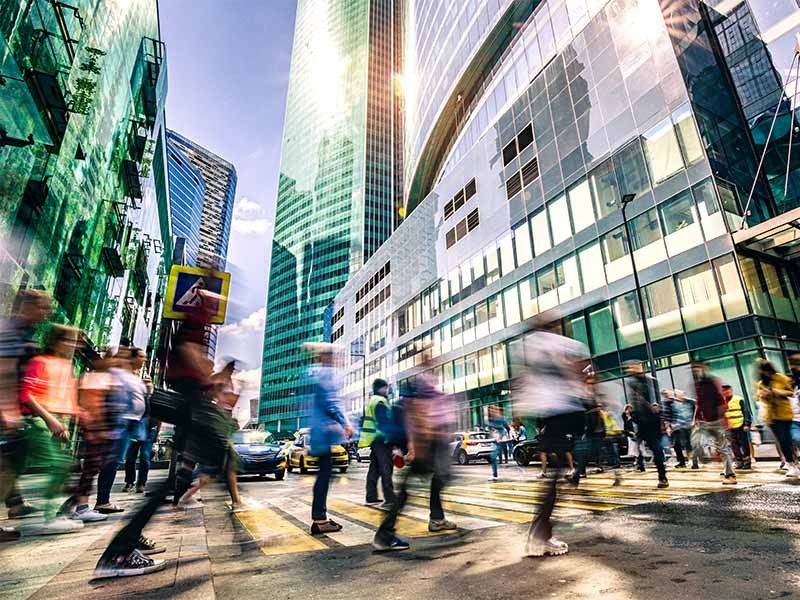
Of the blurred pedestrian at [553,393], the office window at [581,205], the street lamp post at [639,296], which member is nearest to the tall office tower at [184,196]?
the office window at [581,205]

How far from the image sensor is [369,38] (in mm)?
129500

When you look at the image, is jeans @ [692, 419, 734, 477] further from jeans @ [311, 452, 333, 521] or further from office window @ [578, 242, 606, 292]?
office window @ [578, 242, 606, 292]

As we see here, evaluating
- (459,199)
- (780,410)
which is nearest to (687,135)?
(780,410)

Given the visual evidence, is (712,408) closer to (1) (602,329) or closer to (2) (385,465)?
(2) (385,465)

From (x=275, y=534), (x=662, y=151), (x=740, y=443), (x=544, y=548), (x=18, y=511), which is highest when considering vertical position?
(x=662, y=151)

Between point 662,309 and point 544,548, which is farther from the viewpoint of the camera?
point 662,309

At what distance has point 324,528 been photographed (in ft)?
14.5

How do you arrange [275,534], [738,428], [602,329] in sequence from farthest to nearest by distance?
1. [602,329]
2. [738,428]
3. [275,534]

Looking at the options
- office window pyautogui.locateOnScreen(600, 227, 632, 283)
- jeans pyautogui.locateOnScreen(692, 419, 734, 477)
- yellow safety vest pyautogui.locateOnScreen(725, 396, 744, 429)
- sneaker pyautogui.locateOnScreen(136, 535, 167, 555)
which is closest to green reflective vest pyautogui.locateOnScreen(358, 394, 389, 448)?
sneaker pyautogui.locateOnScreen(136, 535, 167, 555)

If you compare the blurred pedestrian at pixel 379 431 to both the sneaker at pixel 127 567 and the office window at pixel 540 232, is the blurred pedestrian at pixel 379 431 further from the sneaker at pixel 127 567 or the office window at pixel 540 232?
the office window at pixel 540 232

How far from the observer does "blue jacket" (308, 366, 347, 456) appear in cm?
470

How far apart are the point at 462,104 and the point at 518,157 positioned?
16.7 metres

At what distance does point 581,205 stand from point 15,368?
23754 millimetres

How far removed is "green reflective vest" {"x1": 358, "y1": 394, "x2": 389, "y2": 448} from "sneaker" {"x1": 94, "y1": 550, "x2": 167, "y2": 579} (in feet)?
8.75
